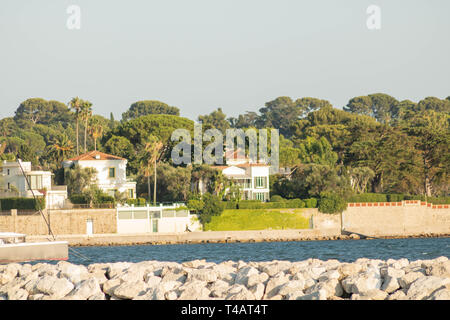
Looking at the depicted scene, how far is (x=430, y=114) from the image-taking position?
109 m

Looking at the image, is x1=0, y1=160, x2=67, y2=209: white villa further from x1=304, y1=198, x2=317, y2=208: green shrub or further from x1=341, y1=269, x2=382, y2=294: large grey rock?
x1=341, y1=269, x2=382, y2=294: large grey rock

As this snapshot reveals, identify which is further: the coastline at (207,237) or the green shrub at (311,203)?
the green shrub at (311,203)

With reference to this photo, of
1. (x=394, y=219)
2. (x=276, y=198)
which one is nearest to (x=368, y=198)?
(x=394, y=219)

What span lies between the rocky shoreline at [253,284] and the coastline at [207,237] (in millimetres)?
38454

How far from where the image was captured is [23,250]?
34.1 m

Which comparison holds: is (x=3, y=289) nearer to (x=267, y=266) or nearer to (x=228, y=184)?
(x=267, y=266)

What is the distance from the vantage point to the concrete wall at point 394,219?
214ft

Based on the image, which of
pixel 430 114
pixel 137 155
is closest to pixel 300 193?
pixel 137 155

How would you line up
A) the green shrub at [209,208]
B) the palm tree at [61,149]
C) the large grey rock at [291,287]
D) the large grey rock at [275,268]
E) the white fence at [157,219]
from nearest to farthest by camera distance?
the large grey rock at [291,287] < the large grey rock at [275,268] < the white fence at [157,219] < the green shrub at [209,208] < the palm tree at [61,149]

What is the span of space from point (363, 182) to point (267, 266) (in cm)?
5484

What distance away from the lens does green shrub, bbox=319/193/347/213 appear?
211 ft

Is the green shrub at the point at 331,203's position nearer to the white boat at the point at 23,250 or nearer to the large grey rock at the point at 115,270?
the white boat at the point at 23,250

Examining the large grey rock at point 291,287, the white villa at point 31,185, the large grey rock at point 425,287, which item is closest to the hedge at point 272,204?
the white villa at point 31,185

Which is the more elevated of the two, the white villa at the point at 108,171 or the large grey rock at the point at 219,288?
the white villa at the point at 108,171
